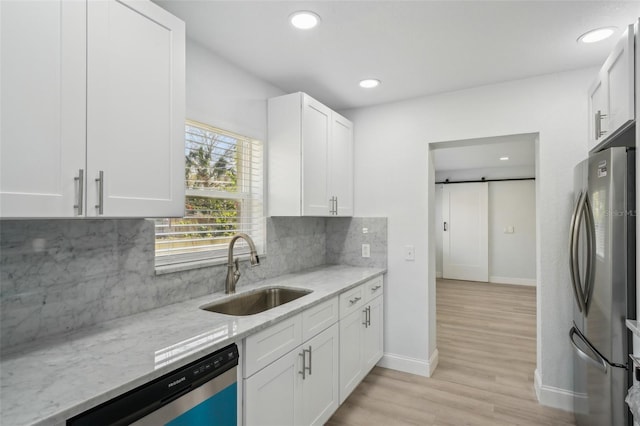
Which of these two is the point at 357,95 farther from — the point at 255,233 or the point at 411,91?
the point at 255,233

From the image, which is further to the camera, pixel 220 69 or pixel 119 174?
pixel 220 69

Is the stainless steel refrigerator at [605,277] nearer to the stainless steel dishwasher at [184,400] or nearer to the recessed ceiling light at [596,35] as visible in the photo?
the recessed ceiling light at [596,35]

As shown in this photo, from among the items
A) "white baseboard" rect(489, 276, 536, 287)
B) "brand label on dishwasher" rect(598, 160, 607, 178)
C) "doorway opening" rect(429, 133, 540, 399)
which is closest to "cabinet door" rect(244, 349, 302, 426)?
"brand label on dishwasher" rect(598, 160, 607, 178)

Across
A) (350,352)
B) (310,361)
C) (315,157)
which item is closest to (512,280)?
(350,352)

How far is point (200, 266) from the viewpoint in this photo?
6.83ft

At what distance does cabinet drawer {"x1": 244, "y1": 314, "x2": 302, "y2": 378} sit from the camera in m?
1.53

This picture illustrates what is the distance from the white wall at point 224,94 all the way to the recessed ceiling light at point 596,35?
2.09 meters

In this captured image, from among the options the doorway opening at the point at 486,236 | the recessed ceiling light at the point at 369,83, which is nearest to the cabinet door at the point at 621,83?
the recessed ceiling light at the point at 369,83

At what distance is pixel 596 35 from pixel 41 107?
2.75m

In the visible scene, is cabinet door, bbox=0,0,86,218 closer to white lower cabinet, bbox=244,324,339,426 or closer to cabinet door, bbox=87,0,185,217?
cabinet door, bbox=87,0,185,217

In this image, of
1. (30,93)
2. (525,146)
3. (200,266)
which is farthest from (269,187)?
(525,146)

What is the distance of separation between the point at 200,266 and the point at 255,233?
2.01 feet

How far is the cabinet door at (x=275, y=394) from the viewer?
155 centimetres

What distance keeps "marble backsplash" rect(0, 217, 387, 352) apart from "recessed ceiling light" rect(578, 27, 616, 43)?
261 centimetres
